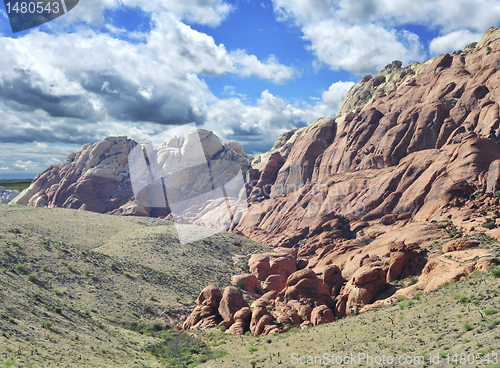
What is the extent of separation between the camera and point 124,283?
45.2 m

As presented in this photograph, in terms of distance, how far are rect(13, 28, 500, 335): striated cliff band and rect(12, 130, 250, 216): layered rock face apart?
333cm

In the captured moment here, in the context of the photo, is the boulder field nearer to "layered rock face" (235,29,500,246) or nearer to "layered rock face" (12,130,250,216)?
"layered rock face" (235,29,500,246)

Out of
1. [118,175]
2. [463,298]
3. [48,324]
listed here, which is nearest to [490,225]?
[463,298]

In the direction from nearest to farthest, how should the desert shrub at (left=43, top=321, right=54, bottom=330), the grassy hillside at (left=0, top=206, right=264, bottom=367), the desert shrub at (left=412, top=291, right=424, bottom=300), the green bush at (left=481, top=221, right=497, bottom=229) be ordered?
1. the grassy hillside at (left=0, top=206, right=264, bottom=367)
2. the desert shrub at (left=43, top=321, right=54, bottom=330)
3. the desert shrub at (left=412, top=291, right=424, bottom=300)
4. the green bush at (left=481, top=221, right=497, bottom=229)

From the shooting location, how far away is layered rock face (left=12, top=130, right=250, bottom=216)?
415 feet

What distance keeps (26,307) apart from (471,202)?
51551mm

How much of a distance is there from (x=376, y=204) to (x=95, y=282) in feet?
152

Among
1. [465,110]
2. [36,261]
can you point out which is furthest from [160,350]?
[465,110]

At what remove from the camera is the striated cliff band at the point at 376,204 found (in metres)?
36.3

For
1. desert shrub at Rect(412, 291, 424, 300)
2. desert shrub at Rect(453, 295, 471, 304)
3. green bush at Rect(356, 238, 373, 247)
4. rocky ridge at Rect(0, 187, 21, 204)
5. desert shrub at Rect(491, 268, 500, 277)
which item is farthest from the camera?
rocky ridge at Rect(0, 187, 21, 204)

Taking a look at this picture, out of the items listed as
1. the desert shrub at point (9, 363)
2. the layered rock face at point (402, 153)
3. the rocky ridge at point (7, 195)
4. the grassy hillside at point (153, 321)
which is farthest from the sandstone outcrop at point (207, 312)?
the rocky ridge at point (7, 195)

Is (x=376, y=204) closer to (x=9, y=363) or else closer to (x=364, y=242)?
(x=364, y=242)

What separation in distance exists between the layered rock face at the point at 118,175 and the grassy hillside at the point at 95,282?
49577mm

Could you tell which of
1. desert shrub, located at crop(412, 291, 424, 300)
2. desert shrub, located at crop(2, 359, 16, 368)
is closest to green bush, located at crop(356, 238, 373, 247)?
desert shrub, located at crop(412, 291, 424, 300)
